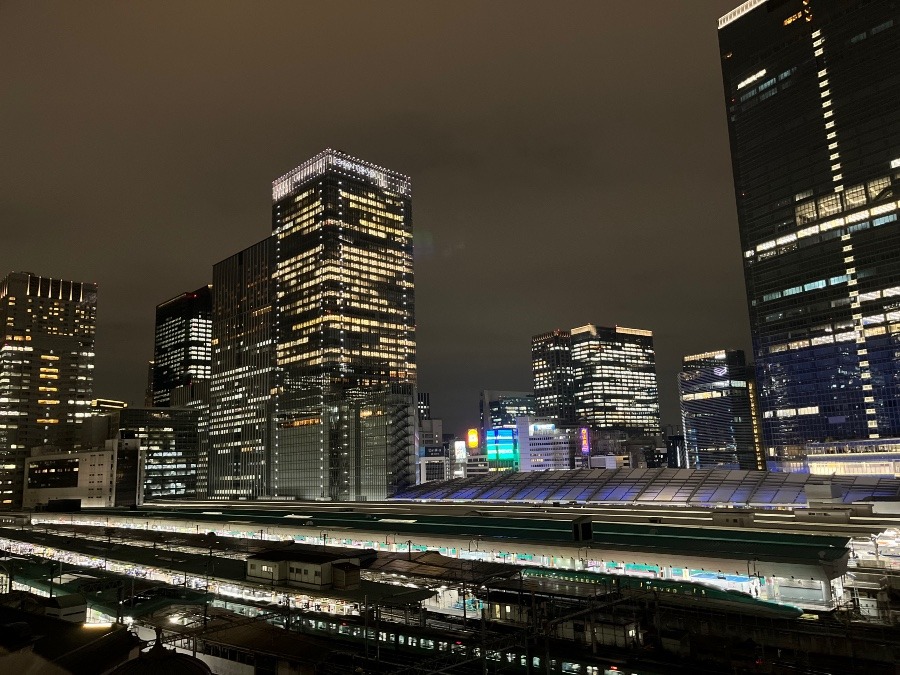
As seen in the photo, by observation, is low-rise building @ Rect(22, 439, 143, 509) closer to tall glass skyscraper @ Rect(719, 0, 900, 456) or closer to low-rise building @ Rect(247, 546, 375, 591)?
low-rise building @ Rect(247, 546, 375, 591)

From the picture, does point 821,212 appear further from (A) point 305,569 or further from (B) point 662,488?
(A) point 305,569

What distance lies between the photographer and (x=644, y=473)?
335 ft

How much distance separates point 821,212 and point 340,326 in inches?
4840

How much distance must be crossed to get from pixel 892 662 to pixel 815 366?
136 m

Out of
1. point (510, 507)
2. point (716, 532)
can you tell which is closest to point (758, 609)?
point (716, 532)

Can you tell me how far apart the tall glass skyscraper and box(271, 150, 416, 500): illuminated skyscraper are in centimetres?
9169

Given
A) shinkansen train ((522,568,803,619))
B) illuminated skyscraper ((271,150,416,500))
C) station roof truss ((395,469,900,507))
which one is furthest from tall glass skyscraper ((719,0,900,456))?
shinkansen train ((522,568,803,619))

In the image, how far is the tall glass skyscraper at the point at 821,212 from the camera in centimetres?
14200

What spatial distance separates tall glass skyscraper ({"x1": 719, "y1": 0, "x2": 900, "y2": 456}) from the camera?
142 metres

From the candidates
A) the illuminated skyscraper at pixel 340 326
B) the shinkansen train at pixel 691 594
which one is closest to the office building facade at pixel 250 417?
the illuminated skyscraper at pixel 340 326

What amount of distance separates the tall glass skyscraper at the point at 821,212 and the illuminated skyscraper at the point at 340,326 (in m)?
91.7

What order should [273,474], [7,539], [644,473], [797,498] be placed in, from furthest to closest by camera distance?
[273,474] → [644,473] → [7,539] → [797,498]

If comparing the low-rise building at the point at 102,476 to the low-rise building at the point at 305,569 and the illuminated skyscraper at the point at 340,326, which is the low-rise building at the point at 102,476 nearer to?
the illuminated skyscraper at the point at 340,326

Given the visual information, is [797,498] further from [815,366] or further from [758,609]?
[815,366]
